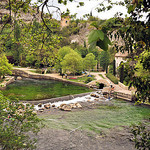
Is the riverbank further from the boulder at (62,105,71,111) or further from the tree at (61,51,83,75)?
the boulder at (62,105,71,111)

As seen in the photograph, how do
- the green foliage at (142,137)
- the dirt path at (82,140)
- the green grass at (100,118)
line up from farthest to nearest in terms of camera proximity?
the green grass at (100,118) < the dirt path at (82,140) < the green foliage at (142,137)

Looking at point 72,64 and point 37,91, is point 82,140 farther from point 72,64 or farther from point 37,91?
point 72,64

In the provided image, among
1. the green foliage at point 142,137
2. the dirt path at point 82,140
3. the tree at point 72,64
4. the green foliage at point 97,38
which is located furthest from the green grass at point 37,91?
the green foliage at point 97,38

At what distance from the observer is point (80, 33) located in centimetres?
10112

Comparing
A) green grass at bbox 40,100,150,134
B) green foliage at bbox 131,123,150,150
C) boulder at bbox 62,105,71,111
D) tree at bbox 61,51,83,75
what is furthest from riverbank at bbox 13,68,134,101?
green foliage at bbox 131,123,150,150

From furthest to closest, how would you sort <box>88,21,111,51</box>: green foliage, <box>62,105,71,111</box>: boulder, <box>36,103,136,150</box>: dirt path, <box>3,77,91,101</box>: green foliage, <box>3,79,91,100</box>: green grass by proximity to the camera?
1. <box>3,79,91,100</box>: green grass
2. <box>3,77,91,101</box>: green foliage
3. <box>62,105,71,111</box>: boulder
4. <box>36,103,136,150</box>: dirt path
5. <box>88,21,111,51</box>: green foliage

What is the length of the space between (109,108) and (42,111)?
28.9ft

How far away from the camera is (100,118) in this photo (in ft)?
56.9

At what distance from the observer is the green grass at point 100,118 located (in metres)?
15.1

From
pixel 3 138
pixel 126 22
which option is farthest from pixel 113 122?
pixel 126 22

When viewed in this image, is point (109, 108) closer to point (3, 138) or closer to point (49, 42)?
point (3, 138)

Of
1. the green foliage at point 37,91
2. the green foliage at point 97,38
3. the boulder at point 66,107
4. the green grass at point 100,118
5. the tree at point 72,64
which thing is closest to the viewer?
the green foliage at point 97,38

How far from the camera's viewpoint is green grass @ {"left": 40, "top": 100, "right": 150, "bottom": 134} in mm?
15147

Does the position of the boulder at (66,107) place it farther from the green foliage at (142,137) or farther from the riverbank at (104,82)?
the green foliage at (142,137)
